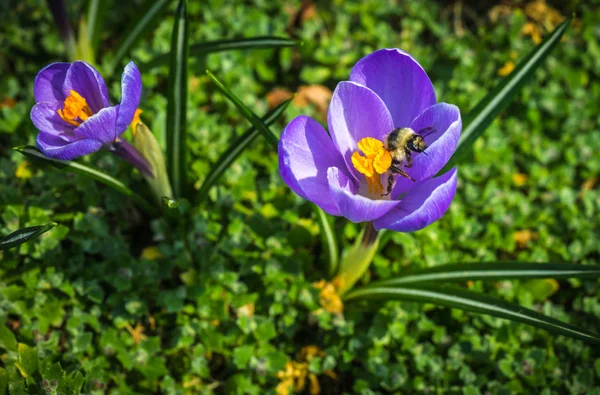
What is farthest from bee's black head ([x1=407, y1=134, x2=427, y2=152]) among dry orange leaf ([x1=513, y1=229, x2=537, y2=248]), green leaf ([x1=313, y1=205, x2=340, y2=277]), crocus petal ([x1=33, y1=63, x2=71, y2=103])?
dry orange leaf ([x1=513, y1=229, x2=537, y2=248])

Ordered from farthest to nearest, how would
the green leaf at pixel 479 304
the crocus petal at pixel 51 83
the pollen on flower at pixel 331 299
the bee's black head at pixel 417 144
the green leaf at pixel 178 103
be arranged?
the pollen on flower at pixel 331 299
the green leaf at pixel 178 103
the crocus petal at pixel 51 83
the green leaf at pixel 479 304
the bee's black head at pixel 417 144

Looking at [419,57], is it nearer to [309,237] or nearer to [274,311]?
[309,237]

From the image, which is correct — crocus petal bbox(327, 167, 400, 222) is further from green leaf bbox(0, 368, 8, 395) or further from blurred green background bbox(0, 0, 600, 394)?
green leaf bbox(0, 368, 8, 395)

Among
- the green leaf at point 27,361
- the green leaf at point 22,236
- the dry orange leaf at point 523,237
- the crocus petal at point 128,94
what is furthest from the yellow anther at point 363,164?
the dry orange leaf at point 523,237

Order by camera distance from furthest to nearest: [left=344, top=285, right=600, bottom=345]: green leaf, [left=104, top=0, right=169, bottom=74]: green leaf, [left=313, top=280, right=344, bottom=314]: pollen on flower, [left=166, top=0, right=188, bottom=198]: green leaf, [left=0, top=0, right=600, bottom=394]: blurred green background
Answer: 1. [left=104, top=0, right=169, bottom=74]: green leaf
2. [left=313, top=280, right=344, bottom=314]: pollen on flower
3. [left=0, top=0, right=600, bottom=394]: blurred green background
4. [left=166, top=0, right=188, bottom=198]: green leaf
5. [left=344, top=285, right=600, bottom=345]: green leaf

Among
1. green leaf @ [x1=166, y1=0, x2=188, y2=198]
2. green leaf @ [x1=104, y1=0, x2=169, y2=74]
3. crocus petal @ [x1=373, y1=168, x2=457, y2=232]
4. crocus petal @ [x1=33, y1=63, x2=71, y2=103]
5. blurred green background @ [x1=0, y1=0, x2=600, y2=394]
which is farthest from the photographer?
green leaf @ [x1=104, y1=0, x2=169, y2=74]

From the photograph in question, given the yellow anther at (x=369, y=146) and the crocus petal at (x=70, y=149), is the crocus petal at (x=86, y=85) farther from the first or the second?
the yellow anther at (x=369, y=146)

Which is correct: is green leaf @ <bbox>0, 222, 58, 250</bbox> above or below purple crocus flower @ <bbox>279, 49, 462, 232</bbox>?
below
